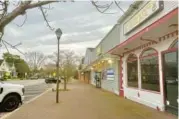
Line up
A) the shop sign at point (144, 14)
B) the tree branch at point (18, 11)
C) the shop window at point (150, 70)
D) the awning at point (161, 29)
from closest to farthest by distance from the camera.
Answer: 1. the tree branch at point (18, 11)
2. the awning at point (161, 29)
3. the shop sign at point (144, 14)
4. the shop window at point (150, 70)

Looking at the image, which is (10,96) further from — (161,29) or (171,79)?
(161,29)

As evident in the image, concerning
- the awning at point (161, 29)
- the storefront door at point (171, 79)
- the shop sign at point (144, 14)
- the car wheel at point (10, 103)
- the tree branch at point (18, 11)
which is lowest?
the car wheel at point (10, 103)

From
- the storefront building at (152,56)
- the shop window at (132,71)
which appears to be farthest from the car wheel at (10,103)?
the shop window at (132,71)

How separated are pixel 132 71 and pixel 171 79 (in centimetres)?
538

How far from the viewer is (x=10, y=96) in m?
11.6

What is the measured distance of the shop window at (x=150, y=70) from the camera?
11.2m

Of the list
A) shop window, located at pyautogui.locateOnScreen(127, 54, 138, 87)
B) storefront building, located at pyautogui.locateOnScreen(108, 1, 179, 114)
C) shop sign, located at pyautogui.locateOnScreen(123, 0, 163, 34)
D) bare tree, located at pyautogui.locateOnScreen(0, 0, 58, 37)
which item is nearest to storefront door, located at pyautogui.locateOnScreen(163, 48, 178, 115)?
storefront building, located at pyautogui.locateOnScreen(108, 1, 179, 114)

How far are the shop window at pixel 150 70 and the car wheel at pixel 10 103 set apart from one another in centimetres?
637

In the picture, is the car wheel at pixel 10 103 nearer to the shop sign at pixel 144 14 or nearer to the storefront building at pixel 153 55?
the storefront building at pixel 153 55

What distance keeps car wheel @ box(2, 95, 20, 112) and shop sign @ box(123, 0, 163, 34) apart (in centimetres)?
704

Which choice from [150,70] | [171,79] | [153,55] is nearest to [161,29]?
[171,79]

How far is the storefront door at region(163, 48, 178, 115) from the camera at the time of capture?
9116 mm

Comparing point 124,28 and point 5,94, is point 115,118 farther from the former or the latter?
point 124,28

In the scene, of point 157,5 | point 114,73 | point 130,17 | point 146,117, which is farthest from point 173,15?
→ point 114,73
